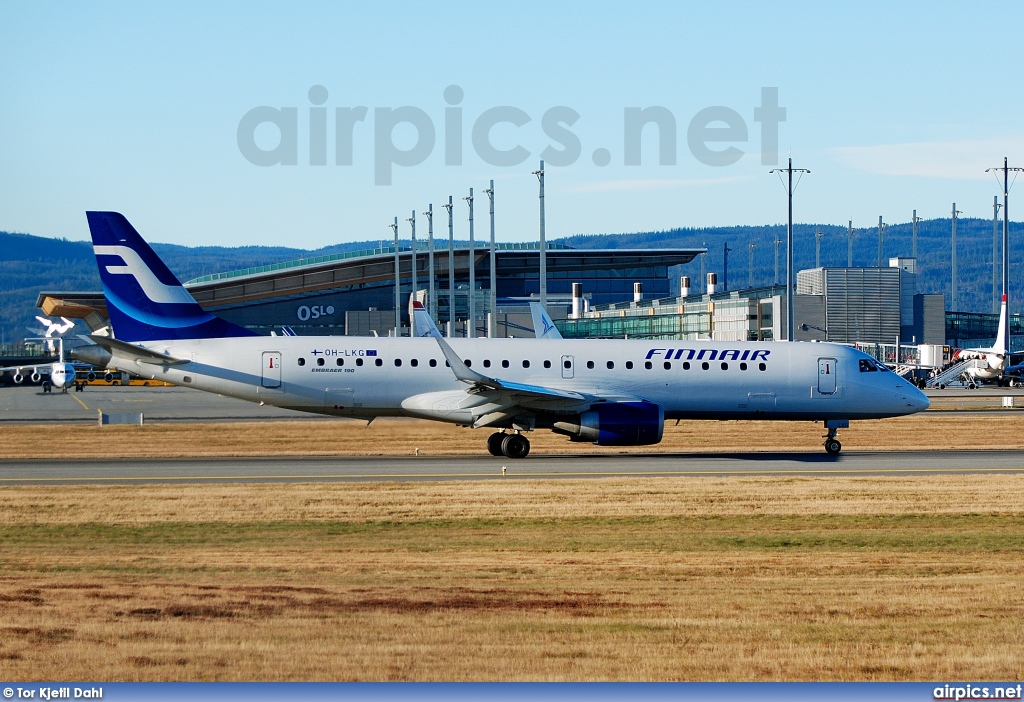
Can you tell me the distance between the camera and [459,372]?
109 ft

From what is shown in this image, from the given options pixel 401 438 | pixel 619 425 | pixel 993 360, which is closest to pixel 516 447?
pixel 619 425

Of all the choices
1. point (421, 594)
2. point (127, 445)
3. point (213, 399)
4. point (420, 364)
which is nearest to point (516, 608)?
point (421, 594)

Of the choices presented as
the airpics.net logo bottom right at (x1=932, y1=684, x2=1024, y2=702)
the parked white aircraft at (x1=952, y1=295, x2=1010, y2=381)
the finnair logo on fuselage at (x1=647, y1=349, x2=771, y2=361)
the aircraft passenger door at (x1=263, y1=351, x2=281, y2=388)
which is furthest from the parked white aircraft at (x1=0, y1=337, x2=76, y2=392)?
the airpics.net logo bottom right at (x1=932, y1=684, x2=1024, y2=702)

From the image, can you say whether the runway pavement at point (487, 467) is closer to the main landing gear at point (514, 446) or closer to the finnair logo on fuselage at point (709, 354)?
the main landing gear at point (514, 446)

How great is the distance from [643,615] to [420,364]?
20868mm

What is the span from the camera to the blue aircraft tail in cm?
3475

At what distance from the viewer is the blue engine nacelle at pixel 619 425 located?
109ft

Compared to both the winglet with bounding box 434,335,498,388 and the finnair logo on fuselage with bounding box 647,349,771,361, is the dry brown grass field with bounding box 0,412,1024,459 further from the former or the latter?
the winglet with bounding box 434,335,498,388

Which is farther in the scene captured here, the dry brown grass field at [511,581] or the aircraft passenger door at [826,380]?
the aircraft passenger door at [826,380]

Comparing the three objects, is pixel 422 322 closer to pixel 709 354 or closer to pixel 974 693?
pixel 709 354

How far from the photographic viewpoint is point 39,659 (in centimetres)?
1223

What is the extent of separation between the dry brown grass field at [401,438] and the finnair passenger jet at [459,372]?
6.72ft

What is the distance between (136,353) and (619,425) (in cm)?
1403

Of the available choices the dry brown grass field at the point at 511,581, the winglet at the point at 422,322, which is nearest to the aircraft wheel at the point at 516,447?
the dry brown grass field at the point at 511,581
